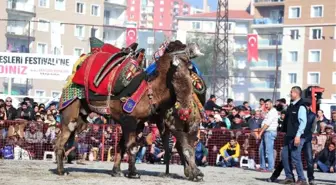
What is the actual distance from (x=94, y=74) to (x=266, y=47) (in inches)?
3835

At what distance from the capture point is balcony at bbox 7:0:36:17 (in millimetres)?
91500

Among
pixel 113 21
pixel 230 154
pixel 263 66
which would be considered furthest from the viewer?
pixel 263 66

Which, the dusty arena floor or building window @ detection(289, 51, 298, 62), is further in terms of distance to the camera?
building window @ detection(289, 51, 298, 62)

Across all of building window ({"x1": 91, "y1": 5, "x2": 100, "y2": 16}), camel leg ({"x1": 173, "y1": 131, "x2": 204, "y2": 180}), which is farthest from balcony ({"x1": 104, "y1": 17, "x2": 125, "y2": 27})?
camel leg ({"x1": 173, "y1": 131, "x2": 204, "y2": 180})

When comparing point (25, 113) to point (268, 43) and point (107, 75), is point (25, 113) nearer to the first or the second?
point (107, 75)

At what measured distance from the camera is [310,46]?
98.8 meters

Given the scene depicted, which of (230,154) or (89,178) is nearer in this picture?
(89,178)

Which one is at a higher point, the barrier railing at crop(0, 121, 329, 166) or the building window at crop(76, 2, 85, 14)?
the building window at crop(76, 2, 85, 14)

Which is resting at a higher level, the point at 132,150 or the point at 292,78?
the point at 292,78

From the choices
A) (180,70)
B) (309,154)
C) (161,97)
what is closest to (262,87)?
(309,154)

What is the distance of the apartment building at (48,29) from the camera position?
90188 millimetres

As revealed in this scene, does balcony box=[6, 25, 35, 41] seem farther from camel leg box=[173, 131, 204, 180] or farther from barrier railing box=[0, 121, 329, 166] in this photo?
camel leg box=[173, 131, 204, 180]

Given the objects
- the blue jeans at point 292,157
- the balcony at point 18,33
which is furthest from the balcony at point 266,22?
the blue jeans at point 292,157

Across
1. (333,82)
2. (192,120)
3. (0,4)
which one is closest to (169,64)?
(192,120)
